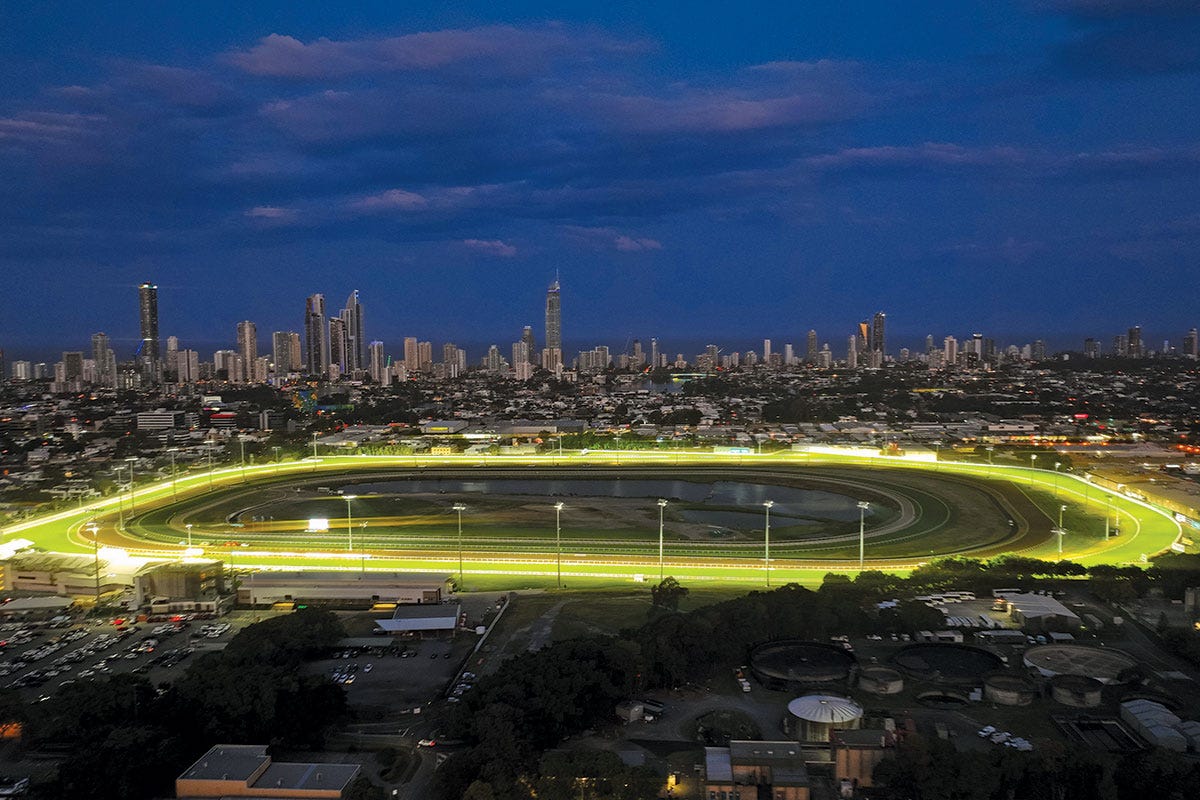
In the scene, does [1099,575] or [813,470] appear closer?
[1099,575]

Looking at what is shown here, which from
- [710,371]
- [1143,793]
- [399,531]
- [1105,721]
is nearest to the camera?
[1143,793]

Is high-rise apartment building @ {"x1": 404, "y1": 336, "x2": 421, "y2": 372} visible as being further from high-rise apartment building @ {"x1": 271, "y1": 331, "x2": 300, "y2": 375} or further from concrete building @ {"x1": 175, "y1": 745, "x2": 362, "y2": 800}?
concrete building @ {"x1": 175, "y1": 745, "x2": 362, "y2": 800}

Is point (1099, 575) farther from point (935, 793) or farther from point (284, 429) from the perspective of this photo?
point (284, 429)

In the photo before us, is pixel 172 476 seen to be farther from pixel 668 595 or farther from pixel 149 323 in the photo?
pixel 149 323

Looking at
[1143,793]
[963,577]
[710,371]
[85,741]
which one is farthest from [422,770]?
[710,371]

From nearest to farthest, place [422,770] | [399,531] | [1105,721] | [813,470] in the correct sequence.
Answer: [422,770] → [1105,721] → [399,531] → [813,470]

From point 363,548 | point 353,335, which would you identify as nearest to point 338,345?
point 353,335

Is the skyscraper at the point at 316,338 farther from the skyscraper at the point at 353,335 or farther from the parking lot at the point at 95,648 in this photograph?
the parking lot at the point at 95,648
